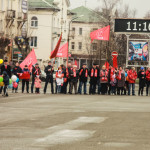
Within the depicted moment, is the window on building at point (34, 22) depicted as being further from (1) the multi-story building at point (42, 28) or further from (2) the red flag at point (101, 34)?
(2) the red flag at point (101, 34)

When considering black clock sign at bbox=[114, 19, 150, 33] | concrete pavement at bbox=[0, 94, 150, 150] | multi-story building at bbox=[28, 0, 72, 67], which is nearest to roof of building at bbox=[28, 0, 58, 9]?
multi-story building at bbox=[28, 0, 72, 67]

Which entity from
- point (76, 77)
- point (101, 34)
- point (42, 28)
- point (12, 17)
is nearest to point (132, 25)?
point (101, 34)

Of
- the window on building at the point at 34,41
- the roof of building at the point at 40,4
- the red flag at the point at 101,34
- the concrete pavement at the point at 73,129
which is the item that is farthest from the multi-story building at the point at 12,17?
the concrete pavement at the point at 73,129

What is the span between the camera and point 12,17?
215ft

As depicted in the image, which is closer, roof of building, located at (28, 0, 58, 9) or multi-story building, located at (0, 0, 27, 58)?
multi-story building, located at (0, 0, 27, 58)

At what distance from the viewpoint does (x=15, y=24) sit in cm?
6962

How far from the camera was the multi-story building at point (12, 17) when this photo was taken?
210ft

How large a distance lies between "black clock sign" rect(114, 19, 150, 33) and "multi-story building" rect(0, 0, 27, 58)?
76.6 ft

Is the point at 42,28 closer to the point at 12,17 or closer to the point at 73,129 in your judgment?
the point at 12,17

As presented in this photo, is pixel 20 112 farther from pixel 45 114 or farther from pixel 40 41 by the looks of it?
pixel 40 41

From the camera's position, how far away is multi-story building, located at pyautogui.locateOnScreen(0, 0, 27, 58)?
210 ft

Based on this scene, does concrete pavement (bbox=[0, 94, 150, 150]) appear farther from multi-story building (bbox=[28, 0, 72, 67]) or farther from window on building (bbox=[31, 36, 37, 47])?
window on building (bbox=[31, 36, 37, 47])

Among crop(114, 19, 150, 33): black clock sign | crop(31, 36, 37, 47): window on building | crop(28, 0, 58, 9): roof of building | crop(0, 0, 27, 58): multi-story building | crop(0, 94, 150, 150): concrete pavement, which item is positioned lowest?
crop(0, 94, 150, 150): concrete pavement

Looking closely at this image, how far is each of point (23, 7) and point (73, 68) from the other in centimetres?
3865
